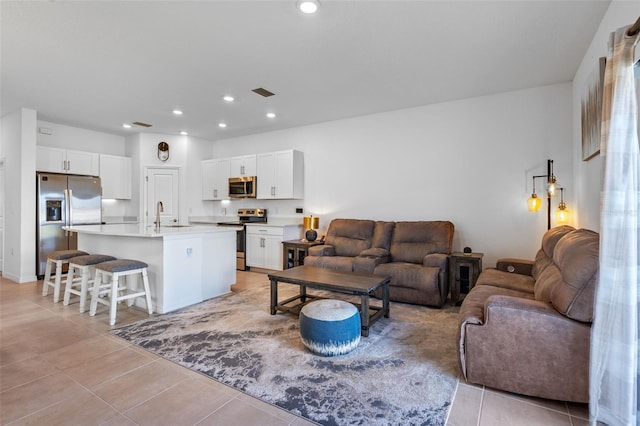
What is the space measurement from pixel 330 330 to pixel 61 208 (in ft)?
17.9

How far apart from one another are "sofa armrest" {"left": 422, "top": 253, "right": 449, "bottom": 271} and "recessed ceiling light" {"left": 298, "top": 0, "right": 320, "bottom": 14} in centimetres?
293

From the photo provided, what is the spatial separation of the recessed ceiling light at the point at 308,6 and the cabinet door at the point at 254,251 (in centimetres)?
396

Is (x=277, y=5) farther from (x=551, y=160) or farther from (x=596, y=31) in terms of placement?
(x=551, y=160)

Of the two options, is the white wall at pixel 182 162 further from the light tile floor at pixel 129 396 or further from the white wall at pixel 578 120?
the white wall at pixel 578 120

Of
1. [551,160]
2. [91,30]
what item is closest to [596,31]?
[551,160]

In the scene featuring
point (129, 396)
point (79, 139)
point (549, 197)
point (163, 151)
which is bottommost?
point (129, 396)

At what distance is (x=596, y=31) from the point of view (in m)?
2.72

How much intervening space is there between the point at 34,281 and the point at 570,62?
25.6 feet

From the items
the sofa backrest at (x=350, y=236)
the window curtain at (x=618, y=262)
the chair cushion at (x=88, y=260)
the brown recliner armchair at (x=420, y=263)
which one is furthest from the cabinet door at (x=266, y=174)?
the window curtain at (x=618, y=262)

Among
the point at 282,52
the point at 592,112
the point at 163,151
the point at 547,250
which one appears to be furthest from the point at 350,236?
the point at 163,151

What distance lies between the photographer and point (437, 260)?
3850mm

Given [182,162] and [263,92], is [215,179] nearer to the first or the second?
[182,162]

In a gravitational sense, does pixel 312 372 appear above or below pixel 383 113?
below

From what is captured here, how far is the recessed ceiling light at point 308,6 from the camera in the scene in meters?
2.32
